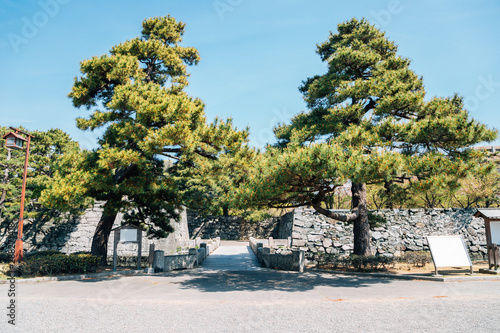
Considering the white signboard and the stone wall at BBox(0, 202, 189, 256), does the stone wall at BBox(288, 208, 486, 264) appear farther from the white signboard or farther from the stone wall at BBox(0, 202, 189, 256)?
the stone wall at BBox(0, 202, 189, 256)

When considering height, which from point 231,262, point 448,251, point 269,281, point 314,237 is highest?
point 448,251

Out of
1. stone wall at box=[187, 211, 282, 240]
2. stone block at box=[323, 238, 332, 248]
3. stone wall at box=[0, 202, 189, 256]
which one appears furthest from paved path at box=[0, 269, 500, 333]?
stone wall at box=[187, 211, 282, 240]

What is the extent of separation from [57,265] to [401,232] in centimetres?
1776

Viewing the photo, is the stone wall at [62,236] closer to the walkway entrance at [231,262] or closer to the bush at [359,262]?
the walkway entrance at [231,262]

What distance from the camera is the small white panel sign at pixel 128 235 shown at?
11.5 m

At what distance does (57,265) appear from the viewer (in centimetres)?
1010

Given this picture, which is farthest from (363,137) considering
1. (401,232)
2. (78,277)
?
(401,232)

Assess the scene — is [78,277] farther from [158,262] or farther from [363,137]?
[363,137]

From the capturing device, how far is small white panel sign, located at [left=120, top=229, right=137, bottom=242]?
11469 mm

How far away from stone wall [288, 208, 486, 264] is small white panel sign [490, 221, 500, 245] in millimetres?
6866

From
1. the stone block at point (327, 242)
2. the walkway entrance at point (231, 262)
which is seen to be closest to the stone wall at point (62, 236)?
the walkway entrance at point (231, 262)

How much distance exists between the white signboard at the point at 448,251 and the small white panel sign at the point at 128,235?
35.0ft

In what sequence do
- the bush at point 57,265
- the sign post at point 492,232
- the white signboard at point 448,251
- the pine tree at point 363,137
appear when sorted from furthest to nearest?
the sign post at point 492,232 < the bush at point 57,265 < the white signboard at point 448,251 < the pine tree at point 363,137

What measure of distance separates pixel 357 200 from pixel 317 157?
4.81 meters
